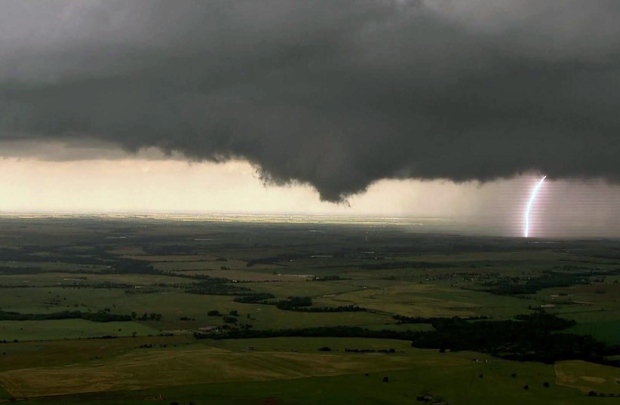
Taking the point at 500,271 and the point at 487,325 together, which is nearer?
the point at 487,325

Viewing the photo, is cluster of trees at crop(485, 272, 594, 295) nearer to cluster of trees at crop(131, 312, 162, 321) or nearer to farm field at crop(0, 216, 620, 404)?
farm field at crop(0, 216, 620, 404)

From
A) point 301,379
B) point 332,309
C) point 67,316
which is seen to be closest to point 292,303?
point 332,309

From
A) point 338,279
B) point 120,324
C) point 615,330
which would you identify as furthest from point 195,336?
point 338,279

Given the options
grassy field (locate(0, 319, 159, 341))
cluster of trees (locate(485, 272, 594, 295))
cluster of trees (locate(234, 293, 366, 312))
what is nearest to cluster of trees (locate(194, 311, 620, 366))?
grassy field (locate(0, 319, 159, 341))

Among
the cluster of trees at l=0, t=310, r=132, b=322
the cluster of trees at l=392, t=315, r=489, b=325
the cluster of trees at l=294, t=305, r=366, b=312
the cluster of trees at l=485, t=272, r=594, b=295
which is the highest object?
the cluster of trees at l=485, t=272, r=594, b=295

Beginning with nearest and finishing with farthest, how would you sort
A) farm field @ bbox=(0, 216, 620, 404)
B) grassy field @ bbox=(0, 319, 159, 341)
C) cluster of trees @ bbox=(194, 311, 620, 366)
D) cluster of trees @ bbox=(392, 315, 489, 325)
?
farm field @ bbox=(0, 216, 620, 404), cluster of trees @ bbox=(194, 311, 620, 366), grassy field @ bbox=(0, 319, 159, 341), cluster of trees @ bbox=(392, 315, 489, 325)

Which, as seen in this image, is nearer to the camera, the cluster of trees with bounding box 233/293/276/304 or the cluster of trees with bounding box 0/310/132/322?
the cluster of trees with bounding box 0/310/132/322

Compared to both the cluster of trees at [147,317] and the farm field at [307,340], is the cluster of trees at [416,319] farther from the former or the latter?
the cluster of trees at [147,317]

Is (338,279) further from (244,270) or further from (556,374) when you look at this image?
(556,374)
